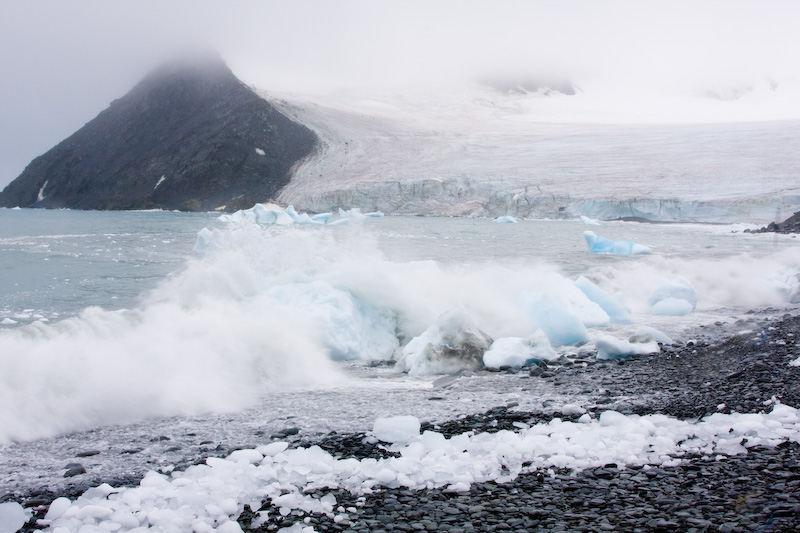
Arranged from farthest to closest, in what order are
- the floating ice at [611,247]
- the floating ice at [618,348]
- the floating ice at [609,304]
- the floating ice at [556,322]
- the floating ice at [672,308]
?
the floating ice at [611,247] < the floating ice at [672,308] < the floating ice at [609,304] < the floating ice at [556,322] < the floating ice at [618,348]

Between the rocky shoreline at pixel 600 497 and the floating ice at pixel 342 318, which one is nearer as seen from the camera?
the rocky shoreline at pixel 600 497

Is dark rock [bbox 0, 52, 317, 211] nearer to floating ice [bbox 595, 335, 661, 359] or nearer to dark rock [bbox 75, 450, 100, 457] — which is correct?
floating ice [bbox 595, 335, 661, 359]

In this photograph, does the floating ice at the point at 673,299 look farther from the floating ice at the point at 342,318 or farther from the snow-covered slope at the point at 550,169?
the snow-covered slope at the point at 550,169

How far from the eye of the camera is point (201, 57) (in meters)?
61.7

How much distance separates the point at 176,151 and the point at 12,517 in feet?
176

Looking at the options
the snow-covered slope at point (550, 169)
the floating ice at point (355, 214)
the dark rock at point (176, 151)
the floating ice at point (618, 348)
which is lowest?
the floating ice at point (618, 348)

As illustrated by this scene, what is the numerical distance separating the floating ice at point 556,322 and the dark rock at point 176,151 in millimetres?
34537

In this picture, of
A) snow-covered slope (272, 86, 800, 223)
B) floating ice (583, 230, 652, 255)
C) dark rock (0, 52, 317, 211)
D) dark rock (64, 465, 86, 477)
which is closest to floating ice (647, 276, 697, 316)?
dark rock (64, 465, 86, 477)

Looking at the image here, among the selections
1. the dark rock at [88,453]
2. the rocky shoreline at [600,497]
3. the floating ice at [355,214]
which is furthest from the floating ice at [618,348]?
the floating ice at [355,214]

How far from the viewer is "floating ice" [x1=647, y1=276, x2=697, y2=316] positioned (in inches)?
266

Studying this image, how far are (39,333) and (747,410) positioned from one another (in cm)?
422

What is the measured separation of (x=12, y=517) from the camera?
2018mm

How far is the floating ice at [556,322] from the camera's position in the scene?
5410 mm

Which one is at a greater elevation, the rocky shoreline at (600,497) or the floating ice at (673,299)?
the rocky shoreline at (600,497)
